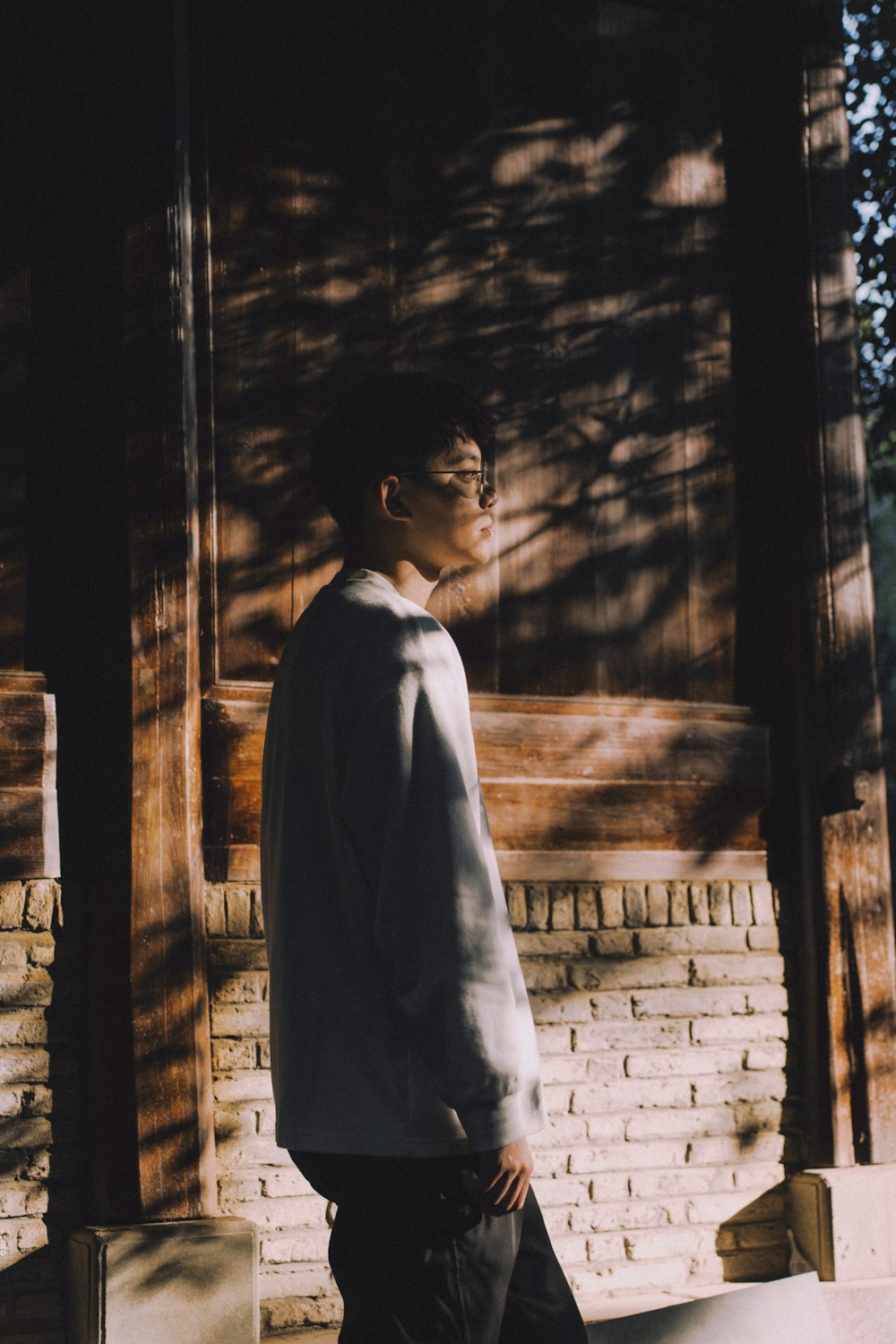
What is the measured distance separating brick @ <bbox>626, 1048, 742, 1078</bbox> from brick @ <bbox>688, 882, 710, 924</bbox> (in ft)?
1.47

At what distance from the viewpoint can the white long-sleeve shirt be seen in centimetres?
192

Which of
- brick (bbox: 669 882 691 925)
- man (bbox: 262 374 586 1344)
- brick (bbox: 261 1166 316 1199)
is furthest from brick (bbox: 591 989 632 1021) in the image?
man (bbox: 262 374 586 1344)

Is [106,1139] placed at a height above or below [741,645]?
below

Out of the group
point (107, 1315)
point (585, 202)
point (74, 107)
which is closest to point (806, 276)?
point (585, 202)

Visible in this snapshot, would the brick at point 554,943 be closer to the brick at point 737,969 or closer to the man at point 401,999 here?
the brick at point 737,969

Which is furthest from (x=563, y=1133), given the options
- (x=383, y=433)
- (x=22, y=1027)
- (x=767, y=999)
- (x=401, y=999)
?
(x=383, y=433)

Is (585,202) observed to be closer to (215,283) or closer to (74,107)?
(215,283)

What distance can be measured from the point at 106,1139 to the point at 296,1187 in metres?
0.60

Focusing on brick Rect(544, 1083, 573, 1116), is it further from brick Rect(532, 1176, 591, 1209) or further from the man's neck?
the man's neck

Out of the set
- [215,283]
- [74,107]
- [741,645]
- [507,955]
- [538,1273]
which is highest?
[74,107]

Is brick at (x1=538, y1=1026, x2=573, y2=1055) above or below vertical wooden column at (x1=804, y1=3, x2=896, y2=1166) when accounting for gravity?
below

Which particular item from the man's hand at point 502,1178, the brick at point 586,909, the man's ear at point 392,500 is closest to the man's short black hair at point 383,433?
the man's ear at point 392,500

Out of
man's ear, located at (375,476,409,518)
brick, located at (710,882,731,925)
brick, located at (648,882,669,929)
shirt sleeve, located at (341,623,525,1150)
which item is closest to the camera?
shirt sleeve, located at (341,623,525,1150)

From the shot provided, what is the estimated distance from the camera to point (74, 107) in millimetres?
4031
